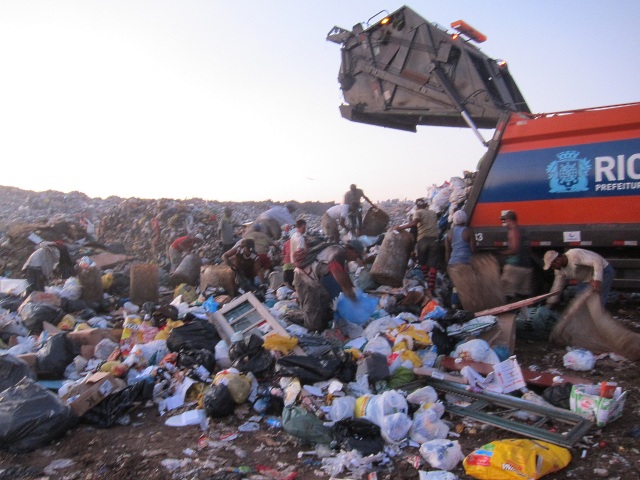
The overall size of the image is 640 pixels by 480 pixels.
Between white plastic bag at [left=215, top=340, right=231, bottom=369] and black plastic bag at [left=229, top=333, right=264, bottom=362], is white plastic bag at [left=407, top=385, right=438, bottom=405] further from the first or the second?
white plastic bag at [left=215, top=340, right=231, bottom=369]

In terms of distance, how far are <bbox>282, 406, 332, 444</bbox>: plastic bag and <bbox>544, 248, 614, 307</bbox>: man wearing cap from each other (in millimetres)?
2758

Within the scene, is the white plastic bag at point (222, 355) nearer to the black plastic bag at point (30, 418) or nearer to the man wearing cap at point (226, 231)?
the black plastic bag at point (30, 418)

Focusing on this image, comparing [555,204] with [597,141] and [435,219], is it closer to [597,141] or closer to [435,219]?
[597,141]

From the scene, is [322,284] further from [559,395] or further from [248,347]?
[559,395]

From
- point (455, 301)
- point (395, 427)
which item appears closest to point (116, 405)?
point (395, 427)

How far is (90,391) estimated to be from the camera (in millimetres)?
4051

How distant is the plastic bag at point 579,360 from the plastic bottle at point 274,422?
2452mm

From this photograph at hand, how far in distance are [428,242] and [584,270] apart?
87.9 inches

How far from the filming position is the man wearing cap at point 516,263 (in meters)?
5.73

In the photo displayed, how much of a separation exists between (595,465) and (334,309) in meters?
3.09

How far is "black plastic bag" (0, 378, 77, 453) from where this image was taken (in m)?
3.46

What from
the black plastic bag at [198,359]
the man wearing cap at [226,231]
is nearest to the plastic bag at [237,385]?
the black plastic bag at [198,359]

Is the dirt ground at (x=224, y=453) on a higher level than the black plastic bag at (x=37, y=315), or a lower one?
lower

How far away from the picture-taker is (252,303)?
562cm
